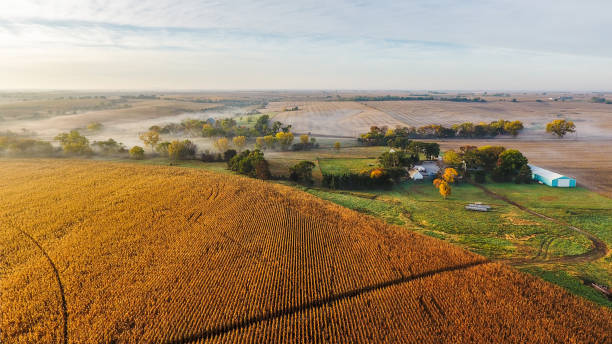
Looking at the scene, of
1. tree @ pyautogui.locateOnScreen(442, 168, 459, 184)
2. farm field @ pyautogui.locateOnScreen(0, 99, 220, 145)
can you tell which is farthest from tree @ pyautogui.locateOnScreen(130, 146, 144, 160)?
tree @ pyautogui.locateOnScreen(442, 168, 459, 184)

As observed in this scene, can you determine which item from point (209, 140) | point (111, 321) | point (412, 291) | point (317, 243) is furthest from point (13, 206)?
point (209, 140)

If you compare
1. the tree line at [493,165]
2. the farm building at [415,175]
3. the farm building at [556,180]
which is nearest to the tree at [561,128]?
the tree line at [493,165]

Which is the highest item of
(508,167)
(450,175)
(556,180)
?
(508,167)

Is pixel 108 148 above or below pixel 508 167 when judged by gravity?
above

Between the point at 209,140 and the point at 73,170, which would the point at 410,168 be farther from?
the point at 209,140

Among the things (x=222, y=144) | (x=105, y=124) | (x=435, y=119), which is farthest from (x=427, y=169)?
(x=105, y=124)

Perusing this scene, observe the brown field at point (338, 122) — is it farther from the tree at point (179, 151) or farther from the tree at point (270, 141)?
the tree at point (179, 151)

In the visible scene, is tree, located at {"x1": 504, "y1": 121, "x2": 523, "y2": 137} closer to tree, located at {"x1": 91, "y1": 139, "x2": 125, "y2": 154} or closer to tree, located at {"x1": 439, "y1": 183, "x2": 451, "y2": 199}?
tree, located at {"x1": 439, "y1": 183, "x2": 451, "y2": 199}

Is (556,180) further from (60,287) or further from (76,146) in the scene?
(76,146)
